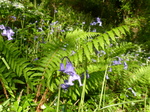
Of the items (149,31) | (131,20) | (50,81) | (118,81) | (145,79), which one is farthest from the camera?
(131,20)

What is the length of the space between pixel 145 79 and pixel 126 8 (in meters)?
4.33

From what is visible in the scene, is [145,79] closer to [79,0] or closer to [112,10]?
[112,10]

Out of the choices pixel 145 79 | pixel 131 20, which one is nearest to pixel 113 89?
pixel 145 79

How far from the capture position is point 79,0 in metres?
7.25

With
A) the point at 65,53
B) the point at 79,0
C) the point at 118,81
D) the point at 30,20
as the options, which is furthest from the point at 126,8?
the point at 65,53

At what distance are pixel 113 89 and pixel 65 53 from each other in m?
1.06

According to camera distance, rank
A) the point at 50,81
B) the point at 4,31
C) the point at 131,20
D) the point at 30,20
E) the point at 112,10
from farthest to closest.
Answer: the point at 112,10 → the point at 131,20 → the point at 30,20 → the point at 4,31 → the point at 50,81

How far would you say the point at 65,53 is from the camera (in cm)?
158

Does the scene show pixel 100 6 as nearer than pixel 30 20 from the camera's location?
No

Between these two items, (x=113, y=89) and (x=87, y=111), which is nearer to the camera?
Answer: (x=87, y=111)

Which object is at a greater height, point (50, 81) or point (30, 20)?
point (30, 20)

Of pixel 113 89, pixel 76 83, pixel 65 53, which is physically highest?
pixel 65 53

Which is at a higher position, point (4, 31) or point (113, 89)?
point (4, 31)

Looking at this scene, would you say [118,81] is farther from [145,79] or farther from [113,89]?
[145,79]
